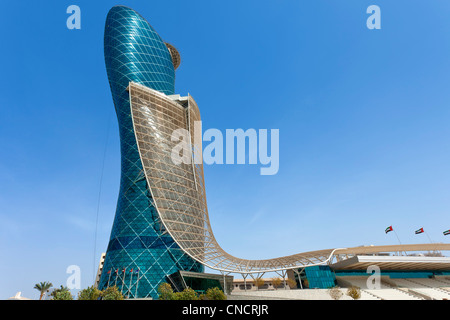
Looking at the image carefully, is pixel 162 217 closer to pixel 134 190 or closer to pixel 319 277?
pixel 134 190

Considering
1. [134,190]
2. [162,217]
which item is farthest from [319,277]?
[134,190]

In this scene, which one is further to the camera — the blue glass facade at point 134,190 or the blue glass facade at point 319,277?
the blue glass facade at point 134,190

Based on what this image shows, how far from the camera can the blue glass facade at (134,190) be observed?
1981 inches

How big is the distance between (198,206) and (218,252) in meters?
12.5

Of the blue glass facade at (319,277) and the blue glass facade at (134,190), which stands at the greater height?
the blue glass facade at (134,190)

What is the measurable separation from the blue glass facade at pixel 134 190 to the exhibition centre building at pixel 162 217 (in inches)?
7.5

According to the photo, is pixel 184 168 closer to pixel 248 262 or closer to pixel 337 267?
pixel 248 262

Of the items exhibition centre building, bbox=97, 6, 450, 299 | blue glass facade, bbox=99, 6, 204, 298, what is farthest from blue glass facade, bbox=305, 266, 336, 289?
blue glass facade, bbox=99, 6, 204, 298

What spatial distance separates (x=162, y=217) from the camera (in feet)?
175

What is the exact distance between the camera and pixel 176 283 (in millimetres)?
50562

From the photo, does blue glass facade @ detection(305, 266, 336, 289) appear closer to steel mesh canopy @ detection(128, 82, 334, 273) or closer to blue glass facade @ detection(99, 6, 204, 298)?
steel mesh canopy @ detection(128, 82, 334, 273)

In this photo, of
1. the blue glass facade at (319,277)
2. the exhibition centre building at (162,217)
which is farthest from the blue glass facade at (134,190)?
the blue glass facade at (319,277)

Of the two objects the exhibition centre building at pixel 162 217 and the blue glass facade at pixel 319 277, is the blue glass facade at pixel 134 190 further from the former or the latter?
the blue glass facade at pixel 319 277
